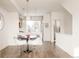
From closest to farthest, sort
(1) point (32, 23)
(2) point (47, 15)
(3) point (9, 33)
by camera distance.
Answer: (3) point (9, 33)
(2) point (47, 15)
(1) point (32, 23)

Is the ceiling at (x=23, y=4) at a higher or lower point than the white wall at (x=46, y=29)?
higher

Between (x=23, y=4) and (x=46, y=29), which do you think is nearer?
(x=23, y=4)

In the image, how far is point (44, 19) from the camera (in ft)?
42.9

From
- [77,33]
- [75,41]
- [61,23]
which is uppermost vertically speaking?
[61,23]

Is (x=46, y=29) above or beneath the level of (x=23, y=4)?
beneath

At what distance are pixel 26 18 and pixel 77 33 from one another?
9235 millimetres

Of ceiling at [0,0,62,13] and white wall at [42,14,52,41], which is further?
white wall at [42,14,52,41]

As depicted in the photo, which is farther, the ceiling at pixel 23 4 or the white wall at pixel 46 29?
the white wall at pixel 46 29

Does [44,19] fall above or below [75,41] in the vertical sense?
above

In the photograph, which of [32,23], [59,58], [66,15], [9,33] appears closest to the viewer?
[59,58]

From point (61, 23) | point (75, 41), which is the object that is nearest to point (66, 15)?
point (61, 23)

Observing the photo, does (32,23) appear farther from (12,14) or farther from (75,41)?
(75,41)

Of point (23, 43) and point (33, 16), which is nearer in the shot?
point (23, 43)

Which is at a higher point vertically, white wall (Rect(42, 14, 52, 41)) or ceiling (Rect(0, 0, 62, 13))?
ceiling (Rect(0, 0, 62, 13))
